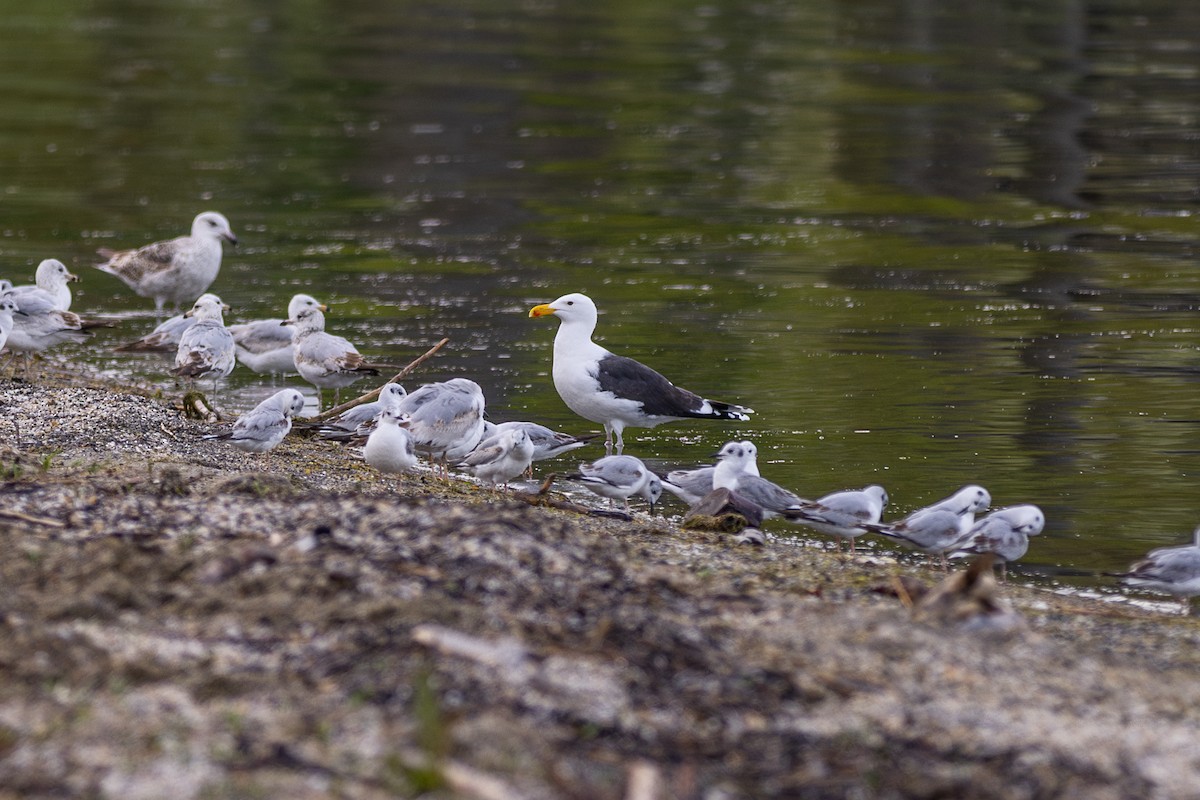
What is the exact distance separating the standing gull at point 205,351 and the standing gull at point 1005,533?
17.8 feet

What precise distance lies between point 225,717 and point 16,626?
92 cm

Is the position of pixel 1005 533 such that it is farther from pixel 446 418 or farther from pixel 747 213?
pixel 747 213

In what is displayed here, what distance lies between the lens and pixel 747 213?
19344 millimetres

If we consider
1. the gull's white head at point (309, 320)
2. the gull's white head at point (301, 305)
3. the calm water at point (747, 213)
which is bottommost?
the calm water at point (747, 213)

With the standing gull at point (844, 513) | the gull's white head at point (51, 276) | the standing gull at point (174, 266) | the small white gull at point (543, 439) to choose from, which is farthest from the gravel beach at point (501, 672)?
the standing gull at point (174, 266)

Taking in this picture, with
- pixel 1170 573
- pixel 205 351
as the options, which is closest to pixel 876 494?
pixel 1170 573

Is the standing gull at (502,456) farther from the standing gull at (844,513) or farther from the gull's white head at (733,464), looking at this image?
the standing gull at (844,513)

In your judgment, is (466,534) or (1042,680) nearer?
(1042,680)

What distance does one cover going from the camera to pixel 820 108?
89.8ft

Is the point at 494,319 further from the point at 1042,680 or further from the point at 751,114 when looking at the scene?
the point at 751,114

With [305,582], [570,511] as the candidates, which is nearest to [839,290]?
[570,511]

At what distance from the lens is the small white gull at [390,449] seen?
8508 mm

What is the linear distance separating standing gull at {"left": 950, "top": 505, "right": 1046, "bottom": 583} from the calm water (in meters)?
0.39

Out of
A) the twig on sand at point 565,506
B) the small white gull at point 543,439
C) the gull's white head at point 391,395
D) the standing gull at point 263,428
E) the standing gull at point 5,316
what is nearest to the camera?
the twig on sand at point 565,506
